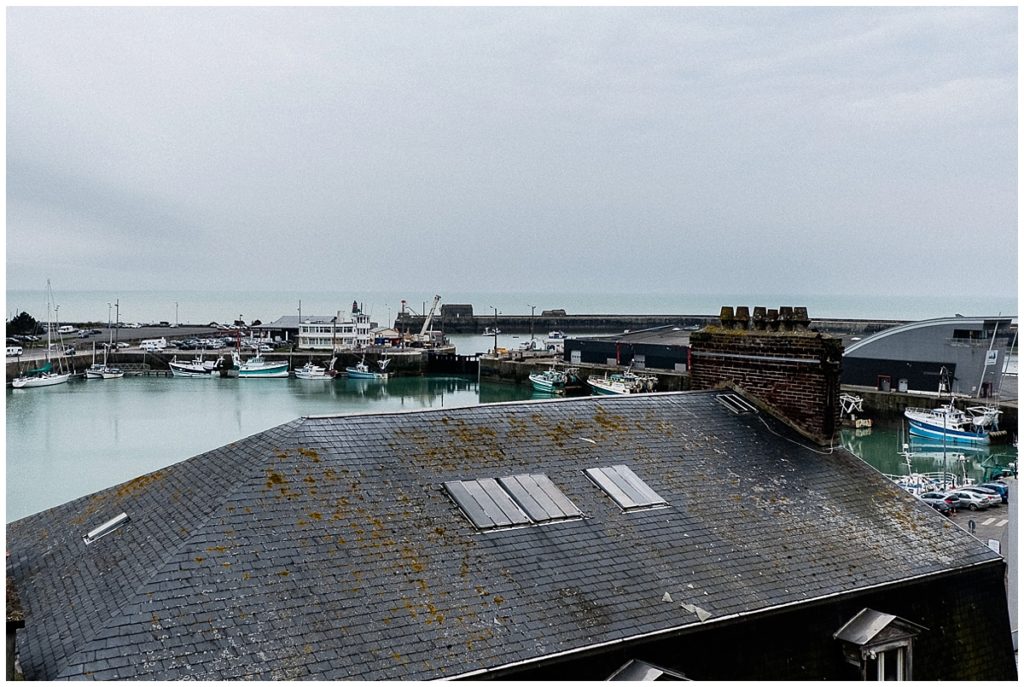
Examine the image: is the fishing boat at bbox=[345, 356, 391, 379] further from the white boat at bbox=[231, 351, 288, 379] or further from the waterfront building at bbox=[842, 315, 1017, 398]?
the waterfront building at bbox=[842, 315, 1017, 398]

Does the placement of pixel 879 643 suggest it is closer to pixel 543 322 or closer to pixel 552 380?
pixel 552 380

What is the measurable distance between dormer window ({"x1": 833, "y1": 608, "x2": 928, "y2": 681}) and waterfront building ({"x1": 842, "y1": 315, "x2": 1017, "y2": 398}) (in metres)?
49.4

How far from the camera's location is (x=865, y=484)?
34.0 ft

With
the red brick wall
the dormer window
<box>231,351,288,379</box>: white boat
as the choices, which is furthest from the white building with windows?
the dormer window

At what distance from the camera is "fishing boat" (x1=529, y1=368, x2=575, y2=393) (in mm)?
69250

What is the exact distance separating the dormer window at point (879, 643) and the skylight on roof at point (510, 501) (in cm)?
268

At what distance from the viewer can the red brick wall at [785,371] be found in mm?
11648

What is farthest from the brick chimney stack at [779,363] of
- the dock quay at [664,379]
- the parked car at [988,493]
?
the parked car at [988,493]

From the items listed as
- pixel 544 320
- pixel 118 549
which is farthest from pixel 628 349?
pixel 544 320

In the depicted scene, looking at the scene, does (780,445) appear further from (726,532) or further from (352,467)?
(352,467)

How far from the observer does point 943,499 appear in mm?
29188

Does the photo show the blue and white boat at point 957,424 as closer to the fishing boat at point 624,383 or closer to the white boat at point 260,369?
the fishing boat at point 624,383

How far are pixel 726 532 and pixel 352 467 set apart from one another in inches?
146

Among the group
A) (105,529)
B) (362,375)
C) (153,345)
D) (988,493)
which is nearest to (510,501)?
(105,529)
